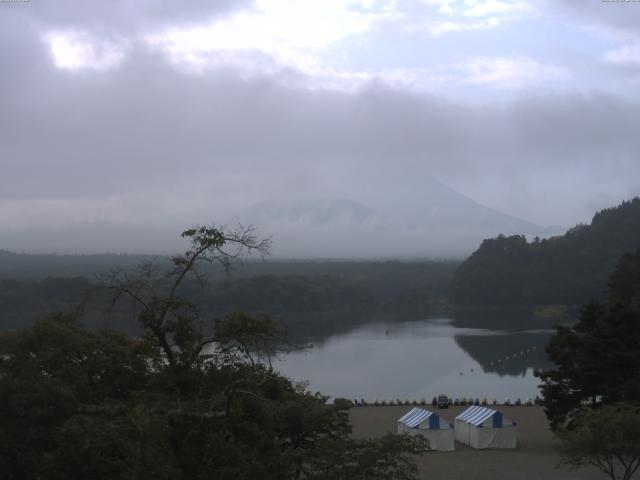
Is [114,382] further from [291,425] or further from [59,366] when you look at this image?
[291,425]

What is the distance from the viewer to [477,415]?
14359mm

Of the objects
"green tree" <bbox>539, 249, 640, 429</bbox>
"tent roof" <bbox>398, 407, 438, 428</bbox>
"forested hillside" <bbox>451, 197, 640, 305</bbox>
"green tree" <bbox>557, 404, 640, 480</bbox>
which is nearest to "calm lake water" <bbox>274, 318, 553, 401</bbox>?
"tent roof" <bbox>398, 407, 438, 428</bbox>

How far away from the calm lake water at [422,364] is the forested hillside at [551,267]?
19634 mm

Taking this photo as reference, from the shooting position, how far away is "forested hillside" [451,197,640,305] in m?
61.9

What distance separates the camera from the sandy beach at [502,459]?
11.8 metres

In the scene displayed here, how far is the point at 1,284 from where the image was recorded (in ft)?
167

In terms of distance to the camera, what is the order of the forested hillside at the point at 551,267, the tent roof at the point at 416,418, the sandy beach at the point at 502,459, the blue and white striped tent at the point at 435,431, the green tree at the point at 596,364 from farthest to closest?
the forested hillside at the point at 551,267, the tent roof at the point at 416,418, the blue and white striped tent at the point at 435,431, the green tree at the point at 596,364, the sandy beach at the point at 502,459

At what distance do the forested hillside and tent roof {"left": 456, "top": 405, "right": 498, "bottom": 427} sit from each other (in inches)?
1838

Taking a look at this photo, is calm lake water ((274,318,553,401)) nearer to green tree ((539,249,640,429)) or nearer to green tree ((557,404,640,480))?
green tree ((539,249,640,429))

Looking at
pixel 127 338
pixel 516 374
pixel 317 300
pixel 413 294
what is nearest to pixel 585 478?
pixel 127 338

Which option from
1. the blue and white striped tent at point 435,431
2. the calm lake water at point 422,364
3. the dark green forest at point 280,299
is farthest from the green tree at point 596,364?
the dark green forest at point 280,299

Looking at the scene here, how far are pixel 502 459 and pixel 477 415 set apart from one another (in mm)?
1428

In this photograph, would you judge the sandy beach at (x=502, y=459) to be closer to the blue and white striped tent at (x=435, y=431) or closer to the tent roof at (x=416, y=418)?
the blue and white striped tent at (x=435, y=431)

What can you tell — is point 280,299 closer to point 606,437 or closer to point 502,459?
point 502,459
